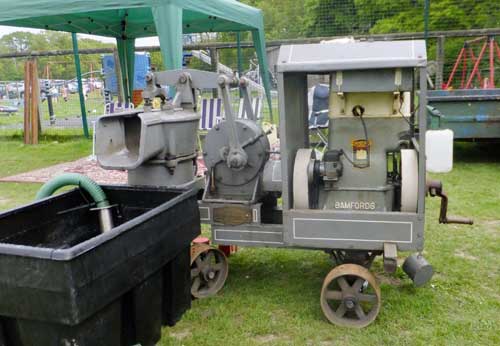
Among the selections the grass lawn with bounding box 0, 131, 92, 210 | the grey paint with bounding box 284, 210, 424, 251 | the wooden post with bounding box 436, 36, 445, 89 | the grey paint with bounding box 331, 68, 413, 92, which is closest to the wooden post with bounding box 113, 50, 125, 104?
the grass lawn with bounding box 0, 131, 92, 210

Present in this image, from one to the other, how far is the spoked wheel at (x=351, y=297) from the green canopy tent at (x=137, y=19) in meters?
3.69

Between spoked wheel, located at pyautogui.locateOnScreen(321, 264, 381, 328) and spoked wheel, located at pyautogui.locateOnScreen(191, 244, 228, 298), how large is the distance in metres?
0.74

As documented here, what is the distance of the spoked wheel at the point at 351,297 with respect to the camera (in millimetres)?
2605

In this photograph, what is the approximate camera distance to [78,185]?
2588mm

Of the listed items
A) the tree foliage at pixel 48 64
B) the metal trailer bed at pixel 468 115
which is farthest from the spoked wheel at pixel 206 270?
the tree foliage at pixel 48 64

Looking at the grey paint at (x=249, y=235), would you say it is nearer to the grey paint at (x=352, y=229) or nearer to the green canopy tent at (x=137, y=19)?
the grey paint at (x=352, y=229)

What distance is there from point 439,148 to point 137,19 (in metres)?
6.23

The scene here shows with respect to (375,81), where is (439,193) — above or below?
below

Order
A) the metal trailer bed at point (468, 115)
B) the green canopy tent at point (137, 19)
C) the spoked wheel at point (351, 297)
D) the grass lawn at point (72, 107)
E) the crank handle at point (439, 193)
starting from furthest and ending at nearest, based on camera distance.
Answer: the grass lawn at point (72, 107) → the metal trailer bed at point (468, 115) → the green canopy tent at point (137, 19) → the crank handle at point (439, 193) → the spoked wheel at point (351, 297)

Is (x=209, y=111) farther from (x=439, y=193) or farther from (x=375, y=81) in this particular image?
(x=375, y=81)

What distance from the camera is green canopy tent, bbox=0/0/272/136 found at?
5.54m

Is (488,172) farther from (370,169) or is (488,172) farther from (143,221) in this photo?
(143,221)

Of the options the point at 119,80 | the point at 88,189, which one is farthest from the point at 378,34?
the point at 88,189

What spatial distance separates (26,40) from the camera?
17312 mm
